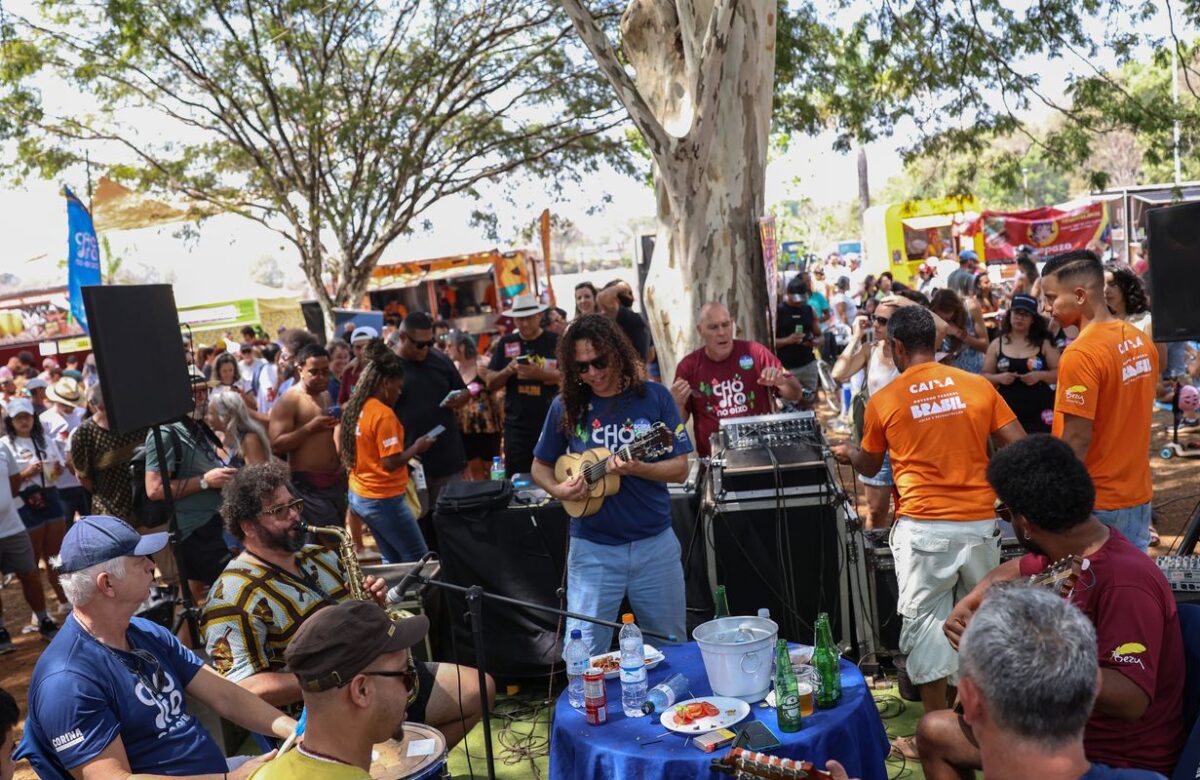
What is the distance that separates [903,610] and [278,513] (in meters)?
2.76

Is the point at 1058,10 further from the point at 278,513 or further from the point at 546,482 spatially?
the point at 278,513

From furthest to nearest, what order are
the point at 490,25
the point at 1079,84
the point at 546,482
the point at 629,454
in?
the point at 490,25 < the point at 1079,84 < the point at 546,482 < the point at 629,454

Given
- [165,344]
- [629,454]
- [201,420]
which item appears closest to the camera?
[629,454]

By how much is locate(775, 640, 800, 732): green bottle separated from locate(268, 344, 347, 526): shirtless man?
409 cm

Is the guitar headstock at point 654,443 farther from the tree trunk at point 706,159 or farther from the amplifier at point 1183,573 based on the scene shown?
the tree trunk at point 706,159

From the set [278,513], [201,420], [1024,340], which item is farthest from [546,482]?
[1024,340]

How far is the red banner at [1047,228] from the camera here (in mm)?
20062

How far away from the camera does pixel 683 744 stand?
2980 mm

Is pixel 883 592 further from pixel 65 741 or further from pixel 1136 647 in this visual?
pixel 65 741

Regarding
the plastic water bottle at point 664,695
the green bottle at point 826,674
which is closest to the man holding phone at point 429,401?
the plastic water bottle at point 664,695

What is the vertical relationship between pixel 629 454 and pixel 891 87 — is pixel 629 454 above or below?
below

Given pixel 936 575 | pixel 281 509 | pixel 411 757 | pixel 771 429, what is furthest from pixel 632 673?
pixel 771 429

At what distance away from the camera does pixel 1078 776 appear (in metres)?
1.92

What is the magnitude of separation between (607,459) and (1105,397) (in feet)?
6.95
